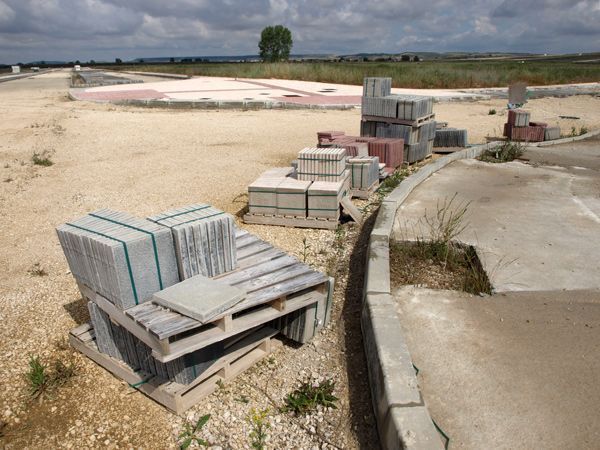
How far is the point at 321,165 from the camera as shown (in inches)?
280

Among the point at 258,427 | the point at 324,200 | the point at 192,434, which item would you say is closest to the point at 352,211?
the point at 324,200

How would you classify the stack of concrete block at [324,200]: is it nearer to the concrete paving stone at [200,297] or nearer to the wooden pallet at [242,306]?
the wooden pallet at [242,306]

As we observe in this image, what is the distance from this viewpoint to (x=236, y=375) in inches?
152

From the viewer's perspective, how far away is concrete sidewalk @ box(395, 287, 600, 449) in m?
2.91

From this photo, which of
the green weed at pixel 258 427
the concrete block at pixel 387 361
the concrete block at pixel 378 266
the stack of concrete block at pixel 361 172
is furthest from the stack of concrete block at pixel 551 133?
the green weed at pixel 258 427

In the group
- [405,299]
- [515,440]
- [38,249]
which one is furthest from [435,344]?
[38,249]

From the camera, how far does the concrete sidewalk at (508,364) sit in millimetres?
2914

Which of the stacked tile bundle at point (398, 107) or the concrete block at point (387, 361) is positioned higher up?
the stacked tile bundle at point (398, 107)

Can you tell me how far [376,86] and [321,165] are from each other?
4.29 m

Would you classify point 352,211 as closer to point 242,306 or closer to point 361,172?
point 361,172

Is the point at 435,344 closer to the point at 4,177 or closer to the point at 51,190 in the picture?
the point at 51,190

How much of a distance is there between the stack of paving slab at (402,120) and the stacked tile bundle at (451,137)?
135cm

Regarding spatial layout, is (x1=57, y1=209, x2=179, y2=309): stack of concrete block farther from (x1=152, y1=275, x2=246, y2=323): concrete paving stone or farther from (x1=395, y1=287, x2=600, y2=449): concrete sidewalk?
(x1=395, y1=287, x2=600, y2=449): concrete sidewalk

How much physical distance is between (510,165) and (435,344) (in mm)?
7380
